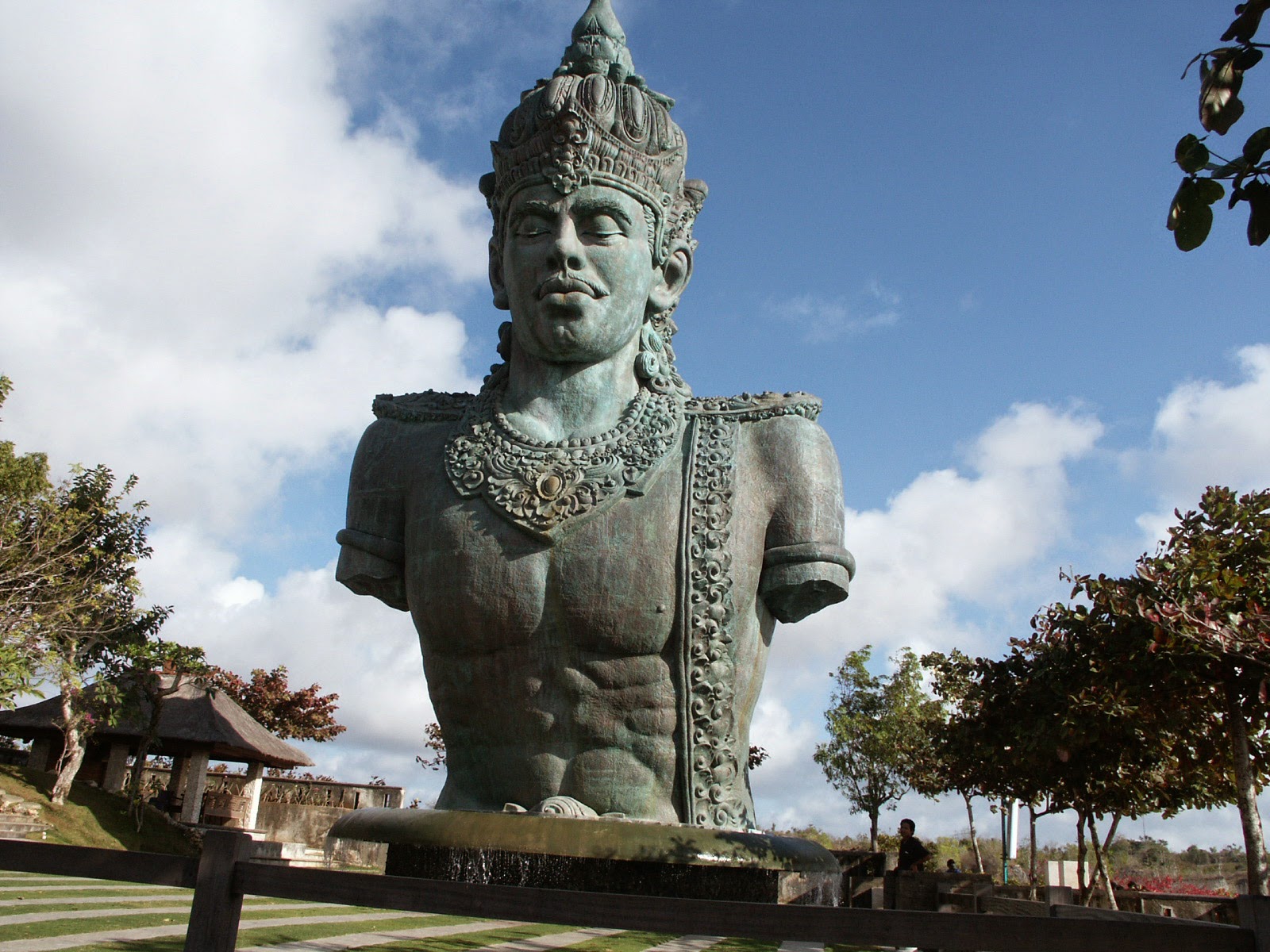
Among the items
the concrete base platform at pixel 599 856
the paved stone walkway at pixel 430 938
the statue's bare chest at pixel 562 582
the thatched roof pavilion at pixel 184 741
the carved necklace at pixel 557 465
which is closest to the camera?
the concrete base platform at pixel 599 856

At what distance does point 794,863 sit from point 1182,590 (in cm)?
610

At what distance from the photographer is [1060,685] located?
1088 cm

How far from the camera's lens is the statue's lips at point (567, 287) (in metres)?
5.31

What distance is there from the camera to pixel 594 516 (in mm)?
5016

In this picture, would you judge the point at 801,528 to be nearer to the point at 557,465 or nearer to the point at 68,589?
the point at 557,465

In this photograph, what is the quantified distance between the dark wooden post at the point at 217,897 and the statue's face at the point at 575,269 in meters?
2.98

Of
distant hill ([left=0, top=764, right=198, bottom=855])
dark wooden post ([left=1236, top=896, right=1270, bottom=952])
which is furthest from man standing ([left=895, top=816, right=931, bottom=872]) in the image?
distant hill ([left=0, top=764, right=198, bottom=855])

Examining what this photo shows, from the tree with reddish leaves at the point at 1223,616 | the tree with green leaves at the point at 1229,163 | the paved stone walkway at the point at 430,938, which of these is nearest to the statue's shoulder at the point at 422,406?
the paved stone walkway at the point at 430,938

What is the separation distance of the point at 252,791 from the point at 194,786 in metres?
1.54

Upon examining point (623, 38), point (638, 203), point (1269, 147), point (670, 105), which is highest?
point (623, 38)

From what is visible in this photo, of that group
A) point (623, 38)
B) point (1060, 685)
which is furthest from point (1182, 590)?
point (623, 38)

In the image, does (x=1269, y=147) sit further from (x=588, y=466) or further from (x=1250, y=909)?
(x=588, y=466)

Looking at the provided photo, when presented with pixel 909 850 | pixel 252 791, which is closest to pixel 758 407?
pixel 909 850

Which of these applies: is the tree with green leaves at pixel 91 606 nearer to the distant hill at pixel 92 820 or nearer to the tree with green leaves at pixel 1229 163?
the distant hill at pixel 92 820
